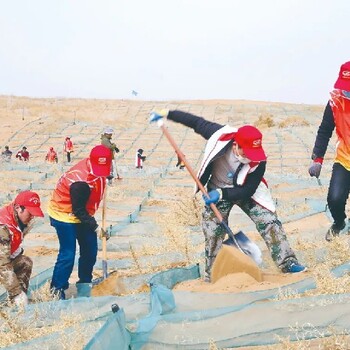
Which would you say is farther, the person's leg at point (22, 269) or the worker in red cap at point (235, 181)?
the person's leg at point (22, 269)

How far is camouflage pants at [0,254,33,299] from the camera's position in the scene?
13.9 ft

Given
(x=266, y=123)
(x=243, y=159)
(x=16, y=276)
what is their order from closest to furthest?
(x=243, y=159), (x=16, y=276), (x=266, y=123)

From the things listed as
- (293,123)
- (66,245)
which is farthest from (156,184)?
(293,123)

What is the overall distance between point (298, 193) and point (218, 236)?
6.18 meters

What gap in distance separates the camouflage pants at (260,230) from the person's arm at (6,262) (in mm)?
1331

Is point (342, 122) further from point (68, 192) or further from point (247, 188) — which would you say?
point (68, 192)

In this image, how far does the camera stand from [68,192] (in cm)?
479

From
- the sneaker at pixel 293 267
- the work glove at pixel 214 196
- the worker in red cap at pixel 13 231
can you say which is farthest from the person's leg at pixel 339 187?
the worker in red cap at pixel 13 231

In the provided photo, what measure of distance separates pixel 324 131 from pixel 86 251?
207cm

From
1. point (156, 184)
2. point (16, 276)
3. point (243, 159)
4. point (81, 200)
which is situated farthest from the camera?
point (156, 184)

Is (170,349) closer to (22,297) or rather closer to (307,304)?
(307,304)

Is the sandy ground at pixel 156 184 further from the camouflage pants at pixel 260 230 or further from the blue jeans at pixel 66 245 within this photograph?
the blue jeans at pixel 66 245

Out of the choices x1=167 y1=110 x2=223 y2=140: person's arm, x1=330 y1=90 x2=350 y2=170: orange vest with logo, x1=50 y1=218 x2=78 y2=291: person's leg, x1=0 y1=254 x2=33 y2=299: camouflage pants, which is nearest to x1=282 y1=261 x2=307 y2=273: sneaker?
x1=330 y1=90 x2=350 y2=170: orange vest with logo

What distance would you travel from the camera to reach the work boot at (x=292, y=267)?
4338 mm
